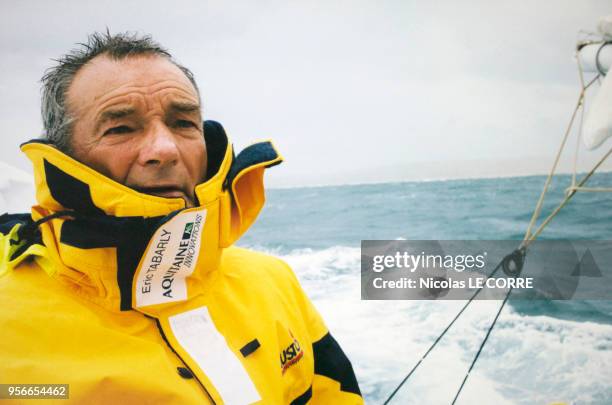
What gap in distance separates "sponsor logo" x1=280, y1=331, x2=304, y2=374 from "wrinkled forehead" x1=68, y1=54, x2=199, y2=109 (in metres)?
0.91

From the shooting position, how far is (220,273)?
4.57ft

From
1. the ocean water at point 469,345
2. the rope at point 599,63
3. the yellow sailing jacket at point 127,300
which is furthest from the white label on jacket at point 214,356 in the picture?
the rope at point 599,63

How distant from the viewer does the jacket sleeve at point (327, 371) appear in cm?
152

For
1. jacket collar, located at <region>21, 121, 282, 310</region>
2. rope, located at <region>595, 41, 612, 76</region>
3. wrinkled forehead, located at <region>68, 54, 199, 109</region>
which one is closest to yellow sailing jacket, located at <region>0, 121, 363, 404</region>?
jacket collar, located at <region>21, 121, 282, 310</region>

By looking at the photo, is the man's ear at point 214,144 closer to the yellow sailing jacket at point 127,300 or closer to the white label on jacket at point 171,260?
the yellow sailing jacket at point 127,300

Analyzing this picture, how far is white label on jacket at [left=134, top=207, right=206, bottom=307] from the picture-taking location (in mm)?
1043

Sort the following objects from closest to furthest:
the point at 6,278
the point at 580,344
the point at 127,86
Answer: the point at 6,278
the point at 127,86
the point at 580,344

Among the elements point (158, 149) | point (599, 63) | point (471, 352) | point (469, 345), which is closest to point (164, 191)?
point (158, 149)

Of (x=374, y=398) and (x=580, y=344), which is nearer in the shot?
(x=374, y=398)

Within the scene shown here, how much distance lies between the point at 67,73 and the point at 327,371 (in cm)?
131

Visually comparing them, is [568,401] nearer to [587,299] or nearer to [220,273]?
[587,299]

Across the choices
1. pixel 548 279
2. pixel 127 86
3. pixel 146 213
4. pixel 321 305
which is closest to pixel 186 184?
pixel 146 213

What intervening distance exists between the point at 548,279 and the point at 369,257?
3.89m

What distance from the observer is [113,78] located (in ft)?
3.70
